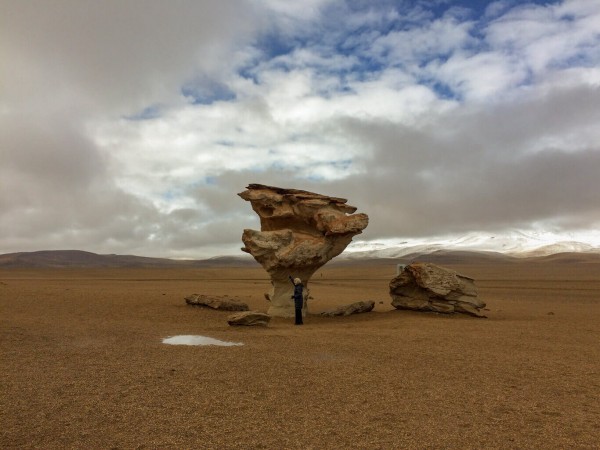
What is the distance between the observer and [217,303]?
24656mm

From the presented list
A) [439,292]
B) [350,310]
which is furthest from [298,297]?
[439,292]

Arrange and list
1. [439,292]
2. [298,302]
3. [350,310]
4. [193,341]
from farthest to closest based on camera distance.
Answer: [350,310] < [439,292] < [298,302] < [193,341]

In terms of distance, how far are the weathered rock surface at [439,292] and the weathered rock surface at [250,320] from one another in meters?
8.33

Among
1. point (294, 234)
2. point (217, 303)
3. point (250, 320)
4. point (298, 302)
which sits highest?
point (294, 234)

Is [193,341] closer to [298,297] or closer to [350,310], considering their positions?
[298,297]

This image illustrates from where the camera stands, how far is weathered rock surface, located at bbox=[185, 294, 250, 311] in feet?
80.6

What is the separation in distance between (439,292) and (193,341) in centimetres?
1256

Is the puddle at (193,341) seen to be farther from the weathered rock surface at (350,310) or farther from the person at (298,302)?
the weathered rock surface at (350,310)

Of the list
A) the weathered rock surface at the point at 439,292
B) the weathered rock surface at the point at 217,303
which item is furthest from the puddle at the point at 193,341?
the weathered rock surface at the point at 439,292

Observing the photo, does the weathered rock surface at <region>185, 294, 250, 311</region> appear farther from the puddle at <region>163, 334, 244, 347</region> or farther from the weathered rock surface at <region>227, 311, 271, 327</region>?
the puddle at <region>163, 334, 244, 347</region>

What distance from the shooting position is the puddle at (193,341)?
48.0 feet

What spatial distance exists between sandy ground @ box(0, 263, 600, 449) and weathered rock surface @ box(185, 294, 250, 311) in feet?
21.6

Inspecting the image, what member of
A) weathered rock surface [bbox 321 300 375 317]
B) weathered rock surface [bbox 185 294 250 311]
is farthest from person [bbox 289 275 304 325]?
weathered rock surface [bbox 185 294 250 311]

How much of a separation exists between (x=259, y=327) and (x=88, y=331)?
244 inches
